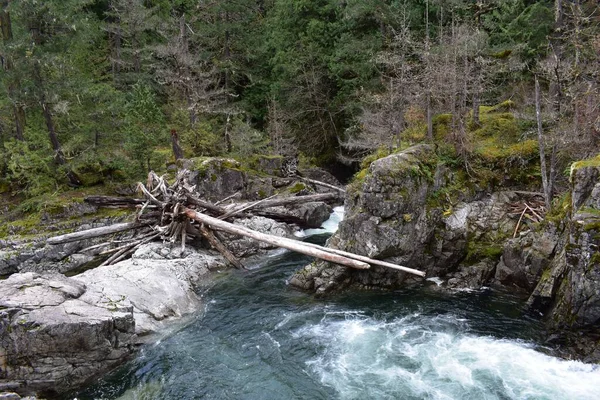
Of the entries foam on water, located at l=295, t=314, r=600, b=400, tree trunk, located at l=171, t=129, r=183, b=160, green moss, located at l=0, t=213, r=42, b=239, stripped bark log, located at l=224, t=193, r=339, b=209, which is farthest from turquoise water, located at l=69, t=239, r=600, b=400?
tree trunk, located at l=171, t=129, r=183, b=160

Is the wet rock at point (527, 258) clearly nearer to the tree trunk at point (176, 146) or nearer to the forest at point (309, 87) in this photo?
the forest at point (309, 87)

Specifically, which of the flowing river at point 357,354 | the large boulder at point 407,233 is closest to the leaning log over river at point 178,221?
the large boulder at point 407,233

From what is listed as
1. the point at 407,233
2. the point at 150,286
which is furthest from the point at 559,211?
the point at 150,286

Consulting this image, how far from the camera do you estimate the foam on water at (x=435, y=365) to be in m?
8.30

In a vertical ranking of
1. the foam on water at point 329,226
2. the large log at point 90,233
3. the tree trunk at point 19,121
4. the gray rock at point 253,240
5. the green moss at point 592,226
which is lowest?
the foam on water at point 329,226

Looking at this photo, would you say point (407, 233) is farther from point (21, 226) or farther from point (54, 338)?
point (21, 226)

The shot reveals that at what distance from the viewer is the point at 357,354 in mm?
9883

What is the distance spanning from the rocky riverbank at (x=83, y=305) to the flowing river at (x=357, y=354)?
2.04 feet

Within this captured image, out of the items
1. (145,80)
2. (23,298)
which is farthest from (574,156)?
(145,80)

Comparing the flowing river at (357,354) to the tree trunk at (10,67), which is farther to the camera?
the tree trunk at (10,67)

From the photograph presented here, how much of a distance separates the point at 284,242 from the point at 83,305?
259 inches

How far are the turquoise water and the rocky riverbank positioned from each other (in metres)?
0.65

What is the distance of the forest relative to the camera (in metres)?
16.7

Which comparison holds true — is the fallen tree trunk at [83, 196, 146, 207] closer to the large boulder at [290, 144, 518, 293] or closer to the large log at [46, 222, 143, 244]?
the large log at [46, 222, 143, 244]
